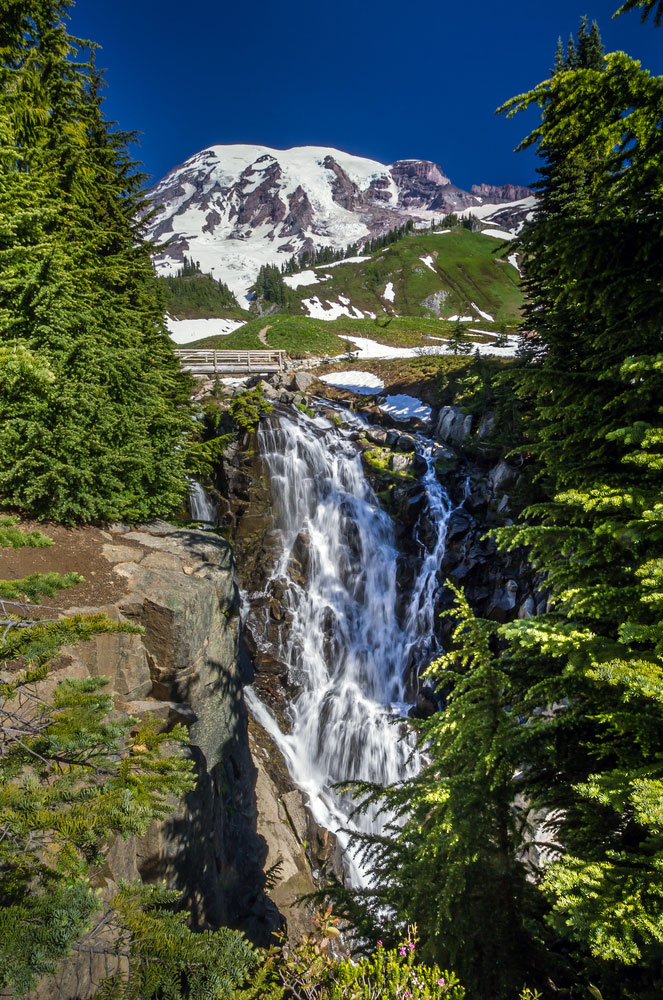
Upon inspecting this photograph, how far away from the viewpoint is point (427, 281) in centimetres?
10225

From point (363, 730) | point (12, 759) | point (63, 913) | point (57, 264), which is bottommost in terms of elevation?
point (363, 730)

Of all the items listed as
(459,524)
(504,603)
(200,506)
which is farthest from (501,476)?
(200,506)

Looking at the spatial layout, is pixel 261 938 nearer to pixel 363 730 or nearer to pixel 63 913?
pixel 363 730

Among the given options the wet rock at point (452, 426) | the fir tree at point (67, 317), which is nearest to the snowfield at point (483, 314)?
the wet rock at point (452, 426)

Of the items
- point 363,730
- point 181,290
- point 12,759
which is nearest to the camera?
point 12,759

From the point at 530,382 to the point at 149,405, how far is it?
9064 mm

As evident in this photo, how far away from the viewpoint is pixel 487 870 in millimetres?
4270

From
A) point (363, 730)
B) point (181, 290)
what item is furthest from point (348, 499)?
point (181, 290)

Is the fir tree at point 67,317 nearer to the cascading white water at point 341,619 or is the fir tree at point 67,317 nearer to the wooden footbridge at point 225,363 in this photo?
the cascading white water at point 341,619

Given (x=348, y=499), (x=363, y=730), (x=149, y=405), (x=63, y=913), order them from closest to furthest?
1. (x=63, y=913)
2. (x=149, y=405)
3. (x=363, y=730)
4. (x=348, y=499)

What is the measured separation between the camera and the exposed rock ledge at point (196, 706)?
6.75 metres

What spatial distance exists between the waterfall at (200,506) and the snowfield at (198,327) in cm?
5823

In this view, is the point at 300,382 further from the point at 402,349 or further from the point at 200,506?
the point at 402,349

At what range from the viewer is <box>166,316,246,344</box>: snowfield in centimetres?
7150
